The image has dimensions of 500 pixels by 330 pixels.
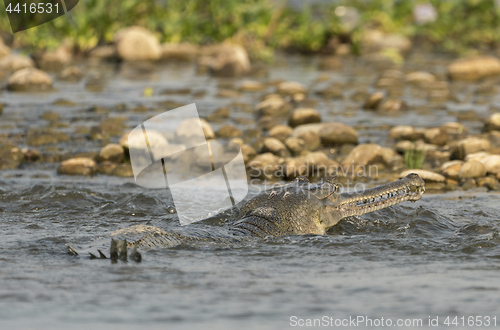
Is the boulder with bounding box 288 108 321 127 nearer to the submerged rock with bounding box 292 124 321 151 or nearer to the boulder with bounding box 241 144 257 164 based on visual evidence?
the submerged rock with bounding box 292 124 321 151

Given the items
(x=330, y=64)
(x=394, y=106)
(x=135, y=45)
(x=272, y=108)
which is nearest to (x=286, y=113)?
(x=272, y=108)

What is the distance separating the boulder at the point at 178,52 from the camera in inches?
665

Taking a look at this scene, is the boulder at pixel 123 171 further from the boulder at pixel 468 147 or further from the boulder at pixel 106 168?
the boulder at pixel 468 147

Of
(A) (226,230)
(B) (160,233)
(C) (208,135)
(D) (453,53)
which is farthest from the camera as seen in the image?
(D) (453,53)

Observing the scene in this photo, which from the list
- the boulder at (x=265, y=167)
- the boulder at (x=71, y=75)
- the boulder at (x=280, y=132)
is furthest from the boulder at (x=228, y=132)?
the boulder at (x=71, y=75)

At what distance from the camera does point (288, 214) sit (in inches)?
192

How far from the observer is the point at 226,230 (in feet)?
15.9

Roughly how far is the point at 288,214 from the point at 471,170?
2.82 meters

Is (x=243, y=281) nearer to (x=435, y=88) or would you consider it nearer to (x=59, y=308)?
(x=59, y=308)

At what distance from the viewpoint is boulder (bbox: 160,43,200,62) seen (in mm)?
16891

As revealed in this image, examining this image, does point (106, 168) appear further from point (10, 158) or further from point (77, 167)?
point (10, 158)

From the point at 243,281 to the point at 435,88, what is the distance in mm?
9612

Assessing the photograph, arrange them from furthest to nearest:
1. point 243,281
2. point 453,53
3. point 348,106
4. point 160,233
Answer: point 453,53, point 348,106, point 160,233, point 243,281

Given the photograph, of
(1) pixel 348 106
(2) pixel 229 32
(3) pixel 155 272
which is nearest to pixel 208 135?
(1) pixel 348 106
